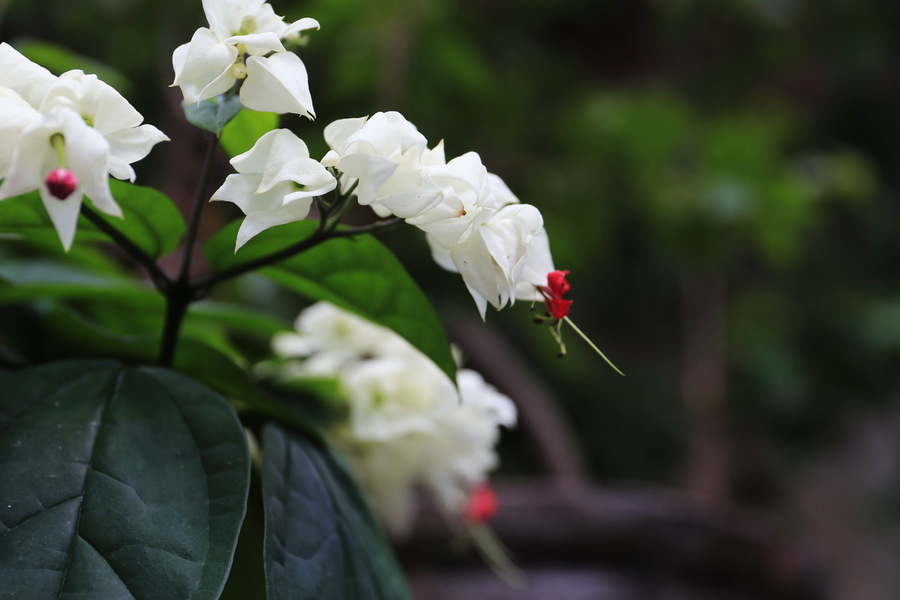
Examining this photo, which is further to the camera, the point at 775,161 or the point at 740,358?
the point at 740,358

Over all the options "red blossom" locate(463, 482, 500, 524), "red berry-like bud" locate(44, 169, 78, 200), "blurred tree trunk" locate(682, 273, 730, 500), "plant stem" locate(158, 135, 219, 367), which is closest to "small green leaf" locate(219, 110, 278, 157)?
"plant stem" locate(158, 135, 219, 367)

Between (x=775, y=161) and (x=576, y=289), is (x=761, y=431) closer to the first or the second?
(x=576, y=289)

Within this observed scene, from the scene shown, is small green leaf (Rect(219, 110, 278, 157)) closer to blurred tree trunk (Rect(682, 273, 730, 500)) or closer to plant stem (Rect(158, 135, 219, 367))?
plant stem (Rect(158, 135, 219, 367))

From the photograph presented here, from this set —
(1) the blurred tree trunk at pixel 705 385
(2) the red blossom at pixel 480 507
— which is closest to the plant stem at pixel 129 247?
(2) the red blossom at pixel 480 507

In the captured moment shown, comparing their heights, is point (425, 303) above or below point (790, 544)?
below

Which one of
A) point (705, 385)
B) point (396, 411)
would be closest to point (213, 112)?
point (396, 411)

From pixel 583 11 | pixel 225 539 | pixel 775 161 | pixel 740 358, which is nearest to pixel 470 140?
pixel 583 11
